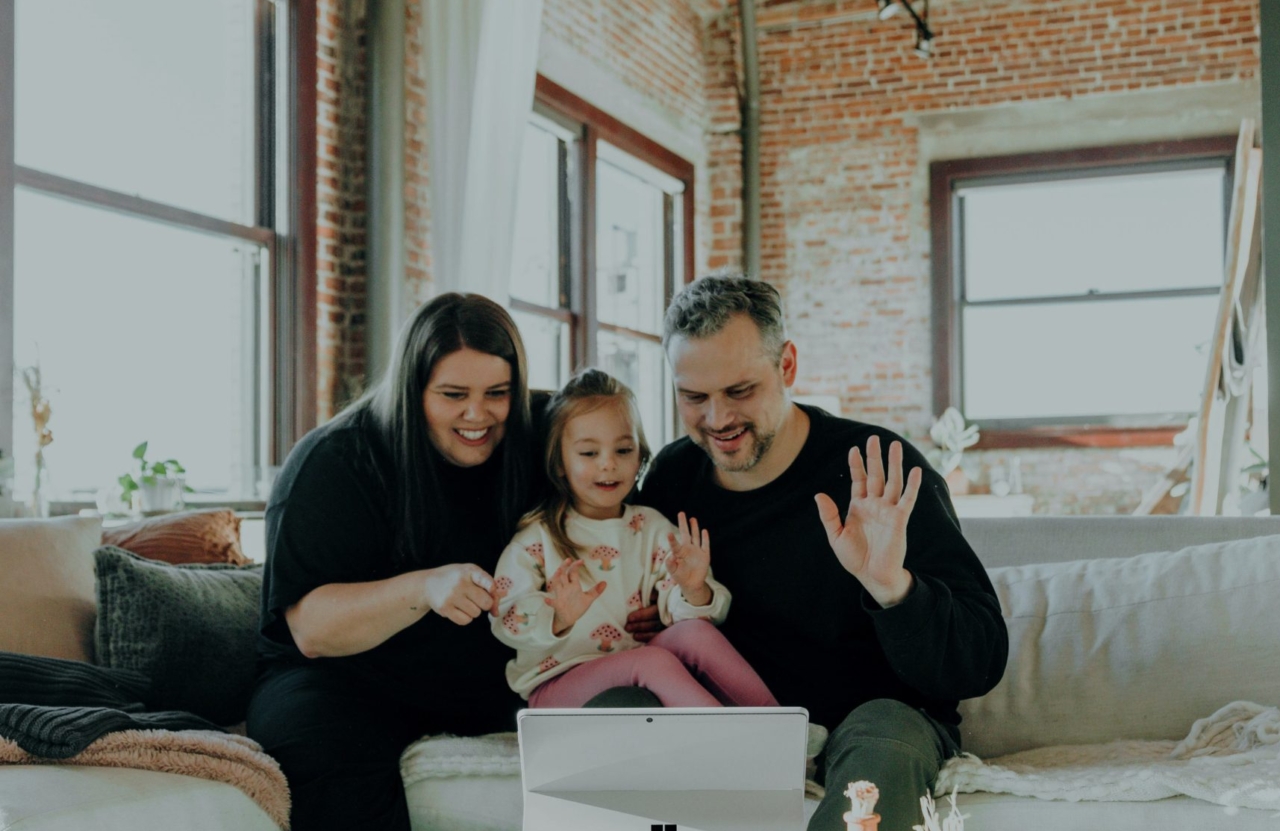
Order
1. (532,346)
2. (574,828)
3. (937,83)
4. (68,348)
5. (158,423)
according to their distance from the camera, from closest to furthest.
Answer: (574,828) < (68,348) < (158,423) < (532,346) < (937,83)

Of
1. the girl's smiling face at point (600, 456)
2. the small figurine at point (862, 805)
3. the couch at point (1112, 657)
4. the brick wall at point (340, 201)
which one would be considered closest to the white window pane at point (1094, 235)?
the brick wall at point (340, 201)

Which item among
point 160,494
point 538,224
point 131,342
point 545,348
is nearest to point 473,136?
point 131,342

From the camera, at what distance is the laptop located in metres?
1.54

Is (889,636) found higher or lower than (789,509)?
lower

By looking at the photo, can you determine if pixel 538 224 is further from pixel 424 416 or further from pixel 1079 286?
pixel 424 416

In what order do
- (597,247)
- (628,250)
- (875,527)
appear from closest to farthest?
(875,527) → (597,247) → (628,250)

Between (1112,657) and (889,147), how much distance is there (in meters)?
5.94

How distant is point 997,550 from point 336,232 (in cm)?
305

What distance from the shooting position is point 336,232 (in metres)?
4.96

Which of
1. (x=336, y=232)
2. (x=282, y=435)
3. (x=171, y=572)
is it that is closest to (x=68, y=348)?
(x=282, y=435)

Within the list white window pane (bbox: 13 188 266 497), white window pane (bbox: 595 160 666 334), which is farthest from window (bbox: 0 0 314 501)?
white window pane (bbox: 595 160 666 334)

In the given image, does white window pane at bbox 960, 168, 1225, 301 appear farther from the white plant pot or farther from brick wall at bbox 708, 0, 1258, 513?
the white plant pot

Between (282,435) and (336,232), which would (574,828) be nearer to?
(282,435)

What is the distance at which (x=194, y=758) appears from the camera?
2082 millimetres
